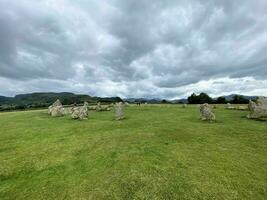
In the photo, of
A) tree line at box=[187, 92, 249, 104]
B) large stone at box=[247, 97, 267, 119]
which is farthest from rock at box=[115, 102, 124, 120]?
tree line at box=[187, 92, 249, 104]

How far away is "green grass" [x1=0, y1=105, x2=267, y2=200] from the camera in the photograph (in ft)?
25.9

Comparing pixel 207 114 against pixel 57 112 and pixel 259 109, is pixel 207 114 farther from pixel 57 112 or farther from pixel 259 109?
pixel 57 112

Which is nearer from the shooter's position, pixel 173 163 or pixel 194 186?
pixel 194 186

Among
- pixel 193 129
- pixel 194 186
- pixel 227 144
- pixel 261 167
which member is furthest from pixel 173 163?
pixel 193 129

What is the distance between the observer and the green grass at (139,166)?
25.9ft

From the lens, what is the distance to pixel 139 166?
Result: 9945 millimetres

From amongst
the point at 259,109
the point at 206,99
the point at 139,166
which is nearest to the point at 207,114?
the point at 259,109

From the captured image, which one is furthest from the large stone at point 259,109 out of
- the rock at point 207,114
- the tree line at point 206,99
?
the tree line at point 206,99

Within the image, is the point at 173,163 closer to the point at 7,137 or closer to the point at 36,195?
the point at 36,195

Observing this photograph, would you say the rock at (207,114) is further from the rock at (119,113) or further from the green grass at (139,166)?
the rock at (119,113)

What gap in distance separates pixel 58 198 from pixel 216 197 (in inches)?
239

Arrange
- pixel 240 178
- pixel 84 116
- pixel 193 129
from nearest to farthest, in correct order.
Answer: pixel 240 178 < pixel 193 129 < pixel 84 116

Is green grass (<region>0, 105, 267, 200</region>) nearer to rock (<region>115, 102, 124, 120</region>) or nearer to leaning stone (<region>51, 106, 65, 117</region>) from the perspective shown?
rock (<region>115, 102, 124, 120</region>)

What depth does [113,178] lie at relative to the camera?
29.2 ft
